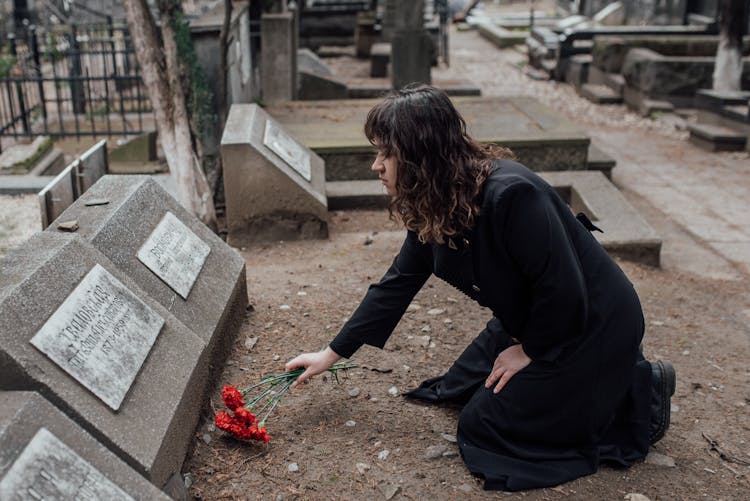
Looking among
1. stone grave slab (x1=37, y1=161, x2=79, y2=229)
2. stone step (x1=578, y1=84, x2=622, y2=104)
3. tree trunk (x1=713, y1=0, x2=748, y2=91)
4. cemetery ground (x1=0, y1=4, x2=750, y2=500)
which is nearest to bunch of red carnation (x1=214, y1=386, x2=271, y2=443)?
cemetery ground (x1=0, y1=4, x2=750, y2=500)

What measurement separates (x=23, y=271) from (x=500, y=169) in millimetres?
1472

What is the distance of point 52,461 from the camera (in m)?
2.02

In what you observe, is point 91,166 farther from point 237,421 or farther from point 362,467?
point 362,467

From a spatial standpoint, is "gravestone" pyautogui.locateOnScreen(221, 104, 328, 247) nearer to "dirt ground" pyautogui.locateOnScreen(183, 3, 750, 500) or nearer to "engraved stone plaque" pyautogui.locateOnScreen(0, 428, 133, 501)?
"dirt ground" pyautogui.locateOnScreen(183, 3, 750, 500)

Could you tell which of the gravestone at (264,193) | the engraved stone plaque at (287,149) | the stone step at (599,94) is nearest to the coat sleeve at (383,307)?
the gravestone at (264,193)

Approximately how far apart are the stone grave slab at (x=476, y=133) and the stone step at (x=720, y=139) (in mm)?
2201

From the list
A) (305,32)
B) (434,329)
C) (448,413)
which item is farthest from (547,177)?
(305,32)

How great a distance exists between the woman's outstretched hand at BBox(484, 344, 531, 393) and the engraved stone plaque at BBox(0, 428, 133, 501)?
4.33 feet

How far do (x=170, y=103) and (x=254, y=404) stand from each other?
11.8ft

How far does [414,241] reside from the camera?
9.82 ft

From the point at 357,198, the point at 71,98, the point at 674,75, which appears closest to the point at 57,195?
the point at 357,198

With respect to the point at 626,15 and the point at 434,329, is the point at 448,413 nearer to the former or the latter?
the point at 434,329

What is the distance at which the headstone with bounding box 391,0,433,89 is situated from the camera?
996 cm

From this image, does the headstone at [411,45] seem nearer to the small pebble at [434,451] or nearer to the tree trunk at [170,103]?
the tree trunk at [170,103]
